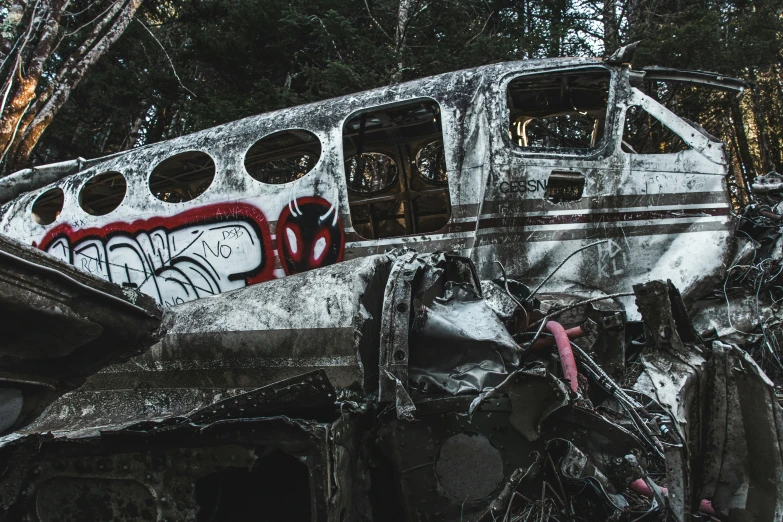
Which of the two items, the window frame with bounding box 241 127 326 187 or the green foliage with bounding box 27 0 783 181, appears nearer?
the window frame with bounding box 241 127 326 187

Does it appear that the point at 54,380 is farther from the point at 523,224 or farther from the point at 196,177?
the point at 196,177

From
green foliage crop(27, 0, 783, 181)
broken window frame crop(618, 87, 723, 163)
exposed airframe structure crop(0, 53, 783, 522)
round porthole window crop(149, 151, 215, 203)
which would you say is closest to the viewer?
exposed airframe structure crop(0, 53, 783, 522)

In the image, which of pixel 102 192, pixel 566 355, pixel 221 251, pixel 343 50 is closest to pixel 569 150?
pixel 566 355

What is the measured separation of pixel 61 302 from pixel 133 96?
554 inches

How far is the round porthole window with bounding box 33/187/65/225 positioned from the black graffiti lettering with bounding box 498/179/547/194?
19.3 ft

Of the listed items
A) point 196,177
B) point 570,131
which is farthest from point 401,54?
point 196,177

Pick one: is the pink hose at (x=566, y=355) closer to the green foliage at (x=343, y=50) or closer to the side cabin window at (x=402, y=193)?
the side cabin window at (x=402, y=193)

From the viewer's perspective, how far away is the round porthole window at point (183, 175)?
6.71m

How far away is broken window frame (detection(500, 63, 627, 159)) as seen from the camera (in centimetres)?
491

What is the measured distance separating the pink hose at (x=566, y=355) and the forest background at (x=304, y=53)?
7312 mm

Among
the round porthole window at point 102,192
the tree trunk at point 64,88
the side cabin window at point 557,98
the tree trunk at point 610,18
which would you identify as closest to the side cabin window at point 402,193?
the side cabin window at point 557,98

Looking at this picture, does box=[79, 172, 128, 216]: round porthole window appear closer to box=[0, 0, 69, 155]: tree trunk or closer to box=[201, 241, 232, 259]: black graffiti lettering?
box=[201, 241, 232, 259]: black graffiti lettering

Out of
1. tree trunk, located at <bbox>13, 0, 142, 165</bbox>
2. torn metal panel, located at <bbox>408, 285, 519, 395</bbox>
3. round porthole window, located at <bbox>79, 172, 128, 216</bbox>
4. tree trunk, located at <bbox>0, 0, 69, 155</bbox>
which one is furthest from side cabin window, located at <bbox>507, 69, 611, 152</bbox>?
tree trunk, located at <bbox>0, 0, 69, 155</bbox>

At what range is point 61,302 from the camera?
1.71m
